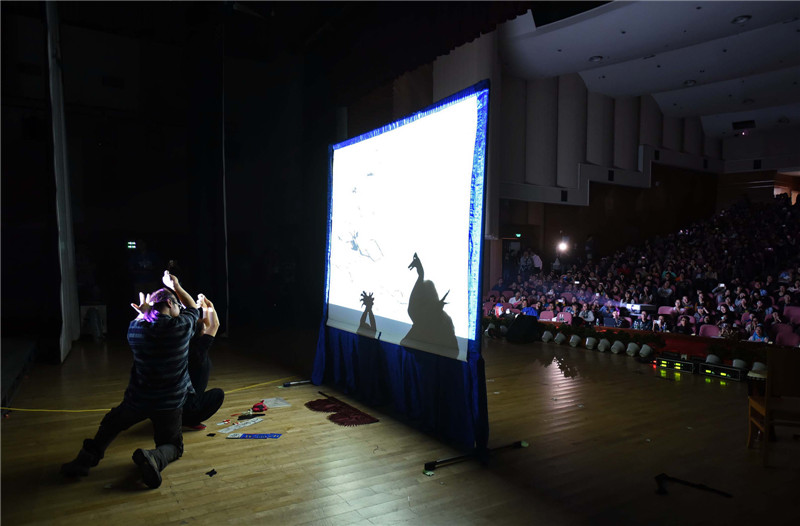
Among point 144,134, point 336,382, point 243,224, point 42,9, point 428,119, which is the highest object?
point 42,9

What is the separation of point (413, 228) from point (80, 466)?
3.03 metres

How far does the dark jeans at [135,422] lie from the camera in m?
3.49

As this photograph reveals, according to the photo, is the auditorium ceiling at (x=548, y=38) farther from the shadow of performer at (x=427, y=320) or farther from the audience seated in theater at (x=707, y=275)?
the audience seated in theater at (x=707, y=275)

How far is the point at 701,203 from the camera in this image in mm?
21766

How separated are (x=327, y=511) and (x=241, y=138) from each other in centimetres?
935

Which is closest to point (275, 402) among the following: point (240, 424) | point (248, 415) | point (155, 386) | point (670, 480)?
point (248, 415)

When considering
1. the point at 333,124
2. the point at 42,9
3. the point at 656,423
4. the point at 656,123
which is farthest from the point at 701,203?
the point at 42,9

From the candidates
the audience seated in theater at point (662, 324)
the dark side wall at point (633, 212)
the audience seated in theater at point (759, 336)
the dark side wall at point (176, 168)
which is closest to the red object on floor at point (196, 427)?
the dark side wall at point (176, 168)

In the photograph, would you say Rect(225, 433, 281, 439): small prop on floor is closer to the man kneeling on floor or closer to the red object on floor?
the red object on floor

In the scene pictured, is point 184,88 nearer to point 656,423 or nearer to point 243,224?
point 243,224

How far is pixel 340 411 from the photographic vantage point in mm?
5074

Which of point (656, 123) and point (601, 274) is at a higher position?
point (656, 123)

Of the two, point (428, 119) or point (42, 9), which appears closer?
point (428, 119)

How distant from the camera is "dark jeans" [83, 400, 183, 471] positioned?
11.4ft
